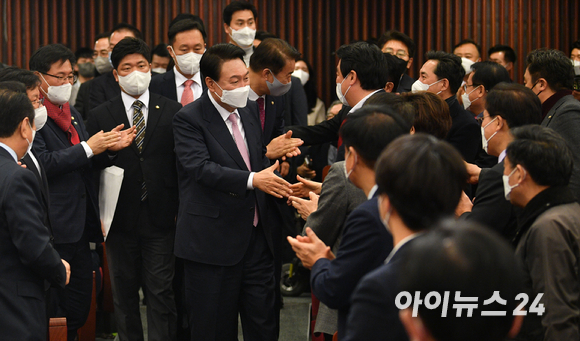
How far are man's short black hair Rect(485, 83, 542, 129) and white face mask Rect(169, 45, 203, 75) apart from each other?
207 cm

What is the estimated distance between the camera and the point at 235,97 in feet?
10.6

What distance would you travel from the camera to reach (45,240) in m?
2.55

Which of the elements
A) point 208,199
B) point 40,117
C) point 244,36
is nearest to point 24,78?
point 40,117

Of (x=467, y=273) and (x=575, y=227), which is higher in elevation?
(x=467, y=273)

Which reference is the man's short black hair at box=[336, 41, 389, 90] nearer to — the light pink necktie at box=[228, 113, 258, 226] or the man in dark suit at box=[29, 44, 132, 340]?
the light pink necktie at box=[228, 113, 258, 226]

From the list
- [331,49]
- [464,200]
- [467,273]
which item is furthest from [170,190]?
[331,49]

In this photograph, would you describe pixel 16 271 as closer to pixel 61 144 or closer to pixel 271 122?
pixel 61 144

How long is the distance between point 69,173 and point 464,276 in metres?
2.92

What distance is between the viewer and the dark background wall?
255 inches

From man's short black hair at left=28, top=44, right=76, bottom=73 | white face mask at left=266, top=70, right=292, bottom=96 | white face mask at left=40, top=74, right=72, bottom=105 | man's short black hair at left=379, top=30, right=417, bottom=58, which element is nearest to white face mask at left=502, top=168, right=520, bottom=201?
white face mask at left=266, top=70, right=292, bottom=96

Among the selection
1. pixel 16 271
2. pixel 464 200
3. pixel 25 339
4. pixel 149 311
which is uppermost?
pixel 464 200

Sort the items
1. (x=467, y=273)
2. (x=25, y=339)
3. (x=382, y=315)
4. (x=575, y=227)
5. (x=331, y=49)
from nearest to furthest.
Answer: (x=467, y=273) < (x=382, y=315) < (x=575, y=227) < (x=25, y=339) < (x=331, y=49)

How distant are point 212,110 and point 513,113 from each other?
151cm

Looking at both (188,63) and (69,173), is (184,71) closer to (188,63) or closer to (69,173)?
(188,63)
